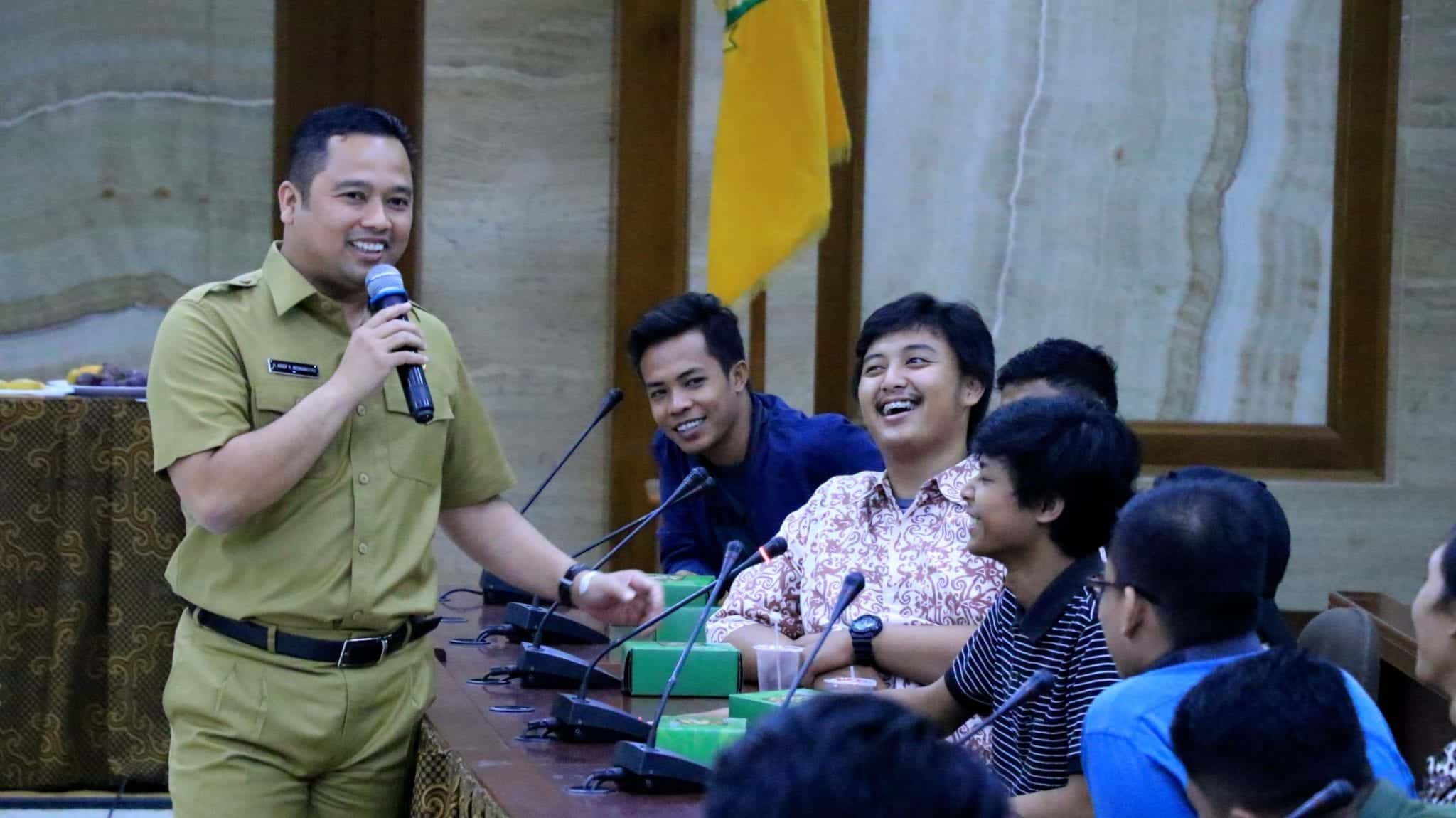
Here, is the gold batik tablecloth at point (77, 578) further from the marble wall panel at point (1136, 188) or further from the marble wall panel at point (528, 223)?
the marble wall panel at point (1136, 188)

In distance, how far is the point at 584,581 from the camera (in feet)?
8.79

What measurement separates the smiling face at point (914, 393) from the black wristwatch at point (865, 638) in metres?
0.40

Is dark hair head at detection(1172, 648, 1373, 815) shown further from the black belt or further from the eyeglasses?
the black belt

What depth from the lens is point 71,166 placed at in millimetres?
5754

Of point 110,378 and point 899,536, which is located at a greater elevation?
point 110,378

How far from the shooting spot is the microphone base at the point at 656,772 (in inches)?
85.8

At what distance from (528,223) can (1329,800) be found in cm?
445

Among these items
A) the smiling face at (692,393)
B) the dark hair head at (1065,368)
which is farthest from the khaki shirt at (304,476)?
the dark hair head at (1065,368)

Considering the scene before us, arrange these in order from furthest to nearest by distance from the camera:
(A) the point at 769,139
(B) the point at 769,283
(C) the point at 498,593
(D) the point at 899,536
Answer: (B) the point at 769,283, (A) the point at 769,139, (C) the point at 498,593, (D) the point at 899,536

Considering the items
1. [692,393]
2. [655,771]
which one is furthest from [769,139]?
[655,771]

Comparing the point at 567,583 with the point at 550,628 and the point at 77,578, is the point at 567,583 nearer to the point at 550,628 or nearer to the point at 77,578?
the point at 550,628

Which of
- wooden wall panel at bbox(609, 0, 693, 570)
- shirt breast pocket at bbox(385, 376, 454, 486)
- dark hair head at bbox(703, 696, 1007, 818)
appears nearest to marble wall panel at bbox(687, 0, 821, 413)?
wooden wall panel at bbox(609, 0, 693, 570)

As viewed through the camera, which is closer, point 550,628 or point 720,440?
point 550,628

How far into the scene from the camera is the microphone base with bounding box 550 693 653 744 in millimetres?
2436
